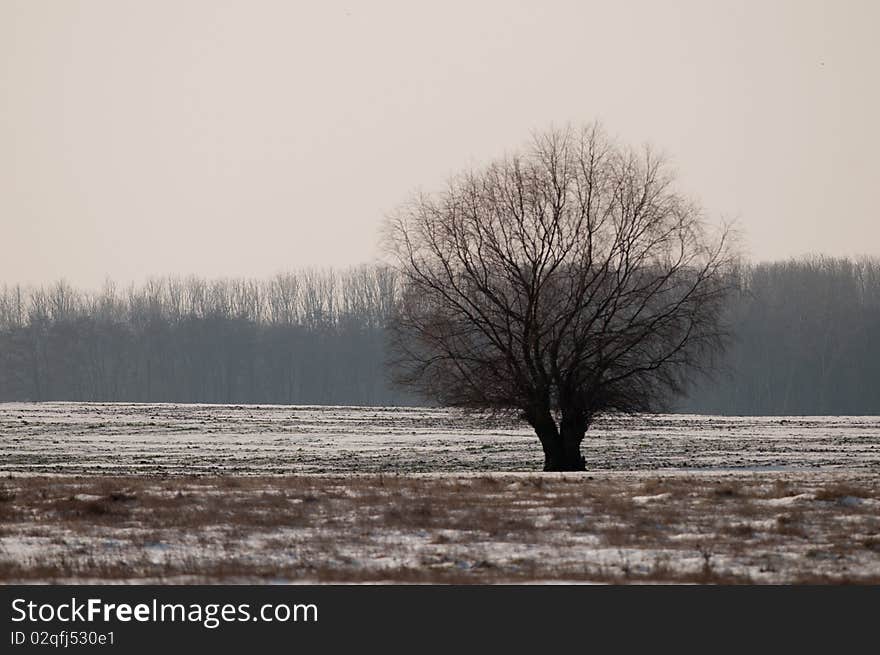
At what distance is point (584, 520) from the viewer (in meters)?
20.1

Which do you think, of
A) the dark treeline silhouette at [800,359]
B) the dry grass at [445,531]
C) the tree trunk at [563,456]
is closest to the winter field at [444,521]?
the dry grass at [445,531]

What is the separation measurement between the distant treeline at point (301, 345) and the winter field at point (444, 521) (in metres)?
85.7

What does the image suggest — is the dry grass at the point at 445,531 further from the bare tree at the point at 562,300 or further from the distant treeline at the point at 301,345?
the distant treeline at the point at 301,345

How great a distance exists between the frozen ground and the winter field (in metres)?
0.42

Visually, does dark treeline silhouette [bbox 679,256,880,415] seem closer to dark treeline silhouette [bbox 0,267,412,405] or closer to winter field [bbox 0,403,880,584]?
dark treeline silhouette [bbox 0,267,412,405]

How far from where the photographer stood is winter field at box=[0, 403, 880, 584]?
15.3m

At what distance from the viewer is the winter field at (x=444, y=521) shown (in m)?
15.3

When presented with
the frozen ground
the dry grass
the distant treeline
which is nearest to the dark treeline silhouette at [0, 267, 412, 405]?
the distant treeline

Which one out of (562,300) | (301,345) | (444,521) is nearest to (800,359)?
(301,345)

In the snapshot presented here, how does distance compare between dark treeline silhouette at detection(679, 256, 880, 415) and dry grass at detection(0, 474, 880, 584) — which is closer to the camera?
dry grass at detection(0, 474, 880, 584)

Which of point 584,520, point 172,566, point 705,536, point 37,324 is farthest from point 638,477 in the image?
point 37,324

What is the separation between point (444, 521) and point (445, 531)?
1.08 meters

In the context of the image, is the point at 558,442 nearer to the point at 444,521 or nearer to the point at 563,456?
the point at 563,456

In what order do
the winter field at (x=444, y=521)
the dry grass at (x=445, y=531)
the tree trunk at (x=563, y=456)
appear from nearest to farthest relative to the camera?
the dry grass at (x=445, y=531) < the winter field at (x=444, y=521) < the tree trunk at (x=563, y=456)
